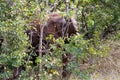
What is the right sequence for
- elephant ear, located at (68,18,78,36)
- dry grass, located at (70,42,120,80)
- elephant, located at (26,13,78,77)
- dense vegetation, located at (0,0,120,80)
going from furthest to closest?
dry grass, located at (70,42,120,80), elephant ear, located at (68,18,78,36), elephant, located at (26,13,78,77), dense vegetation, located at (0,0,120,80)

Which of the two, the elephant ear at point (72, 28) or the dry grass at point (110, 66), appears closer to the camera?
the elephant ear at point (72, 28)

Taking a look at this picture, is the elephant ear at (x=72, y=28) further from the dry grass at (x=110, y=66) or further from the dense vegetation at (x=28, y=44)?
the dry grass at (x=110, y=66)

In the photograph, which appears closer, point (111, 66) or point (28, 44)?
point (28, 44)

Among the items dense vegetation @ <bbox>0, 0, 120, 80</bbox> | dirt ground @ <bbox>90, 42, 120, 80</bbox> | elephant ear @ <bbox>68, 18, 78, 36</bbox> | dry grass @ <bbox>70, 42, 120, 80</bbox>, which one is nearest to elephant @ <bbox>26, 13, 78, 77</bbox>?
elephant ear @ <bbox>68, 18, 78, 36</bbox>

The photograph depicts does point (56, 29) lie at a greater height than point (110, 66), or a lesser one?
greater

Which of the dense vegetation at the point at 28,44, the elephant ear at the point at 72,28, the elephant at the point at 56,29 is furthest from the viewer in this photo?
the elephant ear at the point at 72,28

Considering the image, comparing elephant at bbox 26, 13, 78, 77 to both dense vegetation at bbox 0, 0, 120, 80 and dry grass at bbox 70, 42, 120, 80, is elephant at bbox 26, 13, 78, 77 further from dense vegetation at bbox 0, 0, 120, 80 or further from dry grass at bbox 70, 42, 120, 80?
dry grass at bbox 70, 42, 120, 80

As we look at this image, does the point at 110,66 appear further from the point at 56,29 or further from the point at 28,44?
the point at 28,44

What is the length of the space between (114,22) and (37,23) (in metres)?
1.98

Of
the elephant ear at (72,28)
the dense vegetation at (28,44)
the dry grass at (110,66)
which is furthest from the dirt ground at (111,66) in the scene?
the dense vegetation at (28,44)

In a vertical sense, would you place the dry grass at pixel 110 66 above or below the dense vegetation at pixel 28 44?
below

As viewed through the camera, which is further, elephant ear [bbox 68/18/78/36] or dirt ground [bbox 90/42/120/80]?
dirt ground [bbox 90/42/120/80]

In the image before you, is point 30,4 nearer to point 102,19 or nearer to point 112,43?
point 102,19

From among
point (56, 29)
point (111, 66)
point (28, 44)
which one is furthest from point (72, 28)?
point (111, 66)
